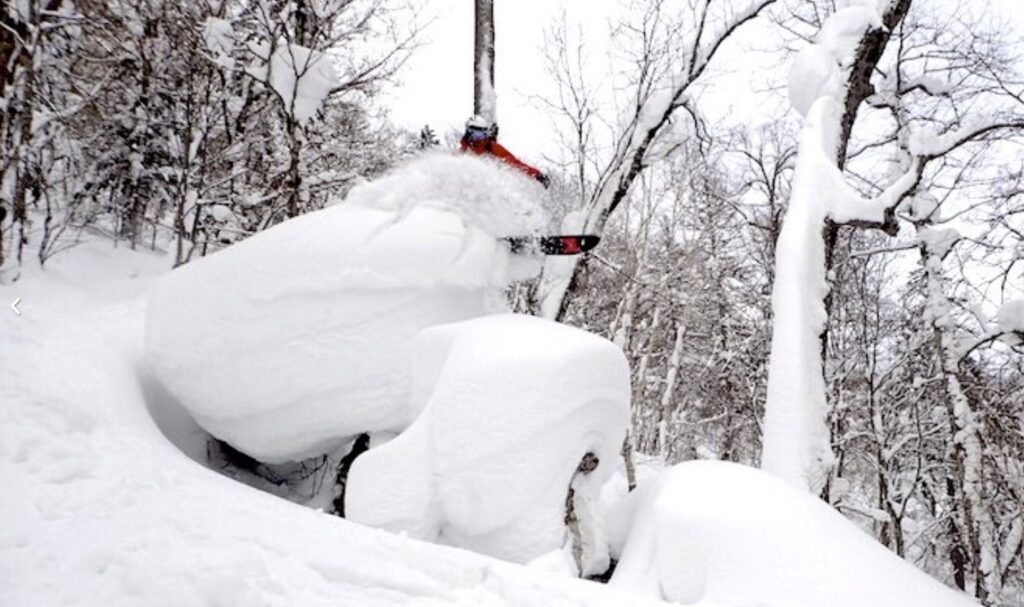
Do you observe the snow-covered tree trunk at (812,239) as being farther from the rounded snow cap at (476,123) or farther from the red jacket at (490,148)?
the rounded snow cap at (476,123)

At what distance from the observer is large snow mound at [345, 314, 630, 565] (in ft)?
11.2

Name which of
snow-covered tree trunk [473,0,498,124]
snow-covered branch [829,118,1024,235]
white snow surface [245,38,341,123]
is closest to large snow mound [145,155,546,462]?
snow-covered tree trunk [473,0,498,124]

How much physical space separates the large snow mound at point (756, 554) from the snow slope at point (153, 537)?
0.57 metres

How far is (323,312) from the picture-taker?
4.11m

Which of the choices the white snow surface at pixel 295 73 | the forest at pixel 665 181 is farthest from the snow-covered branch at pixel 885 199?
the white snow surface at pixel 295 73

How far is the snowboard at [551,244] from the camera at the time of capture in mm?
4750

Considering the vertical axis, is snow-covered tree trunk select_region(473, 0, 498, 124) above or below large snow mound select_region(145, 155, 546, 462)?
above

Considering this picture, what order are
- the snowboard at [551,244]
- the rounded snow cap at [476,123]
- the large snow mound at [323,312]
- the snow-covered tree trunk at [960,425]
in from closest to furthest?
the large snow mound at [323,312] < the snowboard at [551,244] < the rounded snow cap at [476,123] < the snow-covered tree trunk at [960,425]

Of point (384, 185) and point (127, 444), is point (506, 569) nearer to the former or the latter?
point (127, 444)

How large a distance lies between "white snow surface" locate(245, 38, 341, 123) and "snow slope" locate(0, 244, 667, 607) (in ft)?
16.1

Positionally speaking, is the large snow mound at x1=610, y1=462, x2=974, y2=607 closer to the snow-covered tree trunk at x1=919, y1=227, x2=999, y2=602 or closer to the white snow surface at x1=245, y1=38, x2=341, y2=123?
the snow-covered tree trunk at x1=919, y1=227, x2=999, y2=602

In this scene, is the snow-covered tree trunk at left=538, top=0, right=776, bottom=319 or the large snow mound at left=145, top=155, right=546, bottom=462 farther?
the snow-covered tree trunk at left=538, top=0, right=776, bottom=319

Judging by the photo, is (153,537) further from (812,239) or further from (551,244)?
(812,239)

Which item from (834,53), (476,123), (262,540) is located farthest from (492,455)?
(834,53)
